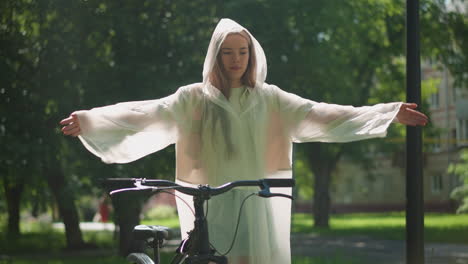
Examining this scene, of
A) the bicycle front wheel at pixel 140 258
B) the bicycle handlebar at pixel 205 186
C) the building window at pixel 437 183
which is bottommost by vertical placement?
the building window at pixel 437 183

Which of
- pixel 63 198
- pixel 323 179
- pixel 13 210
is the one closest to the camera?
pixel 63 198

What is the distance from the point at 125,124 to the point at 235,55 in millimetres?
708

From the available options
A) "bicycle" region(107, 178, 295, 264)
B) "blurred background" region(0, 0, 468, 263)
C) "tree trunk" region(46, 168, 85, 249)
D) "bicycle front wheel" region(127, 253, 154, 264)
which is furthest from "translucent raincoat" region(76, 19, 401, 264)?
"tree trunk" region(46, 168, 85, 249)

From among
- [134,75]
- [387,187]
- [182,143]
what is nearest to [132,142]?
[182,143]

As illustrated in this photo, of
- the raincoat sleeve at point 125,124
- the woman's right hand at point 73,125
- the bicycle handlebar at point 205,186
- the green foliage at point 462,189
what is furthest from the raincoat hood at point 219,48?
the green foliage at point 462,189

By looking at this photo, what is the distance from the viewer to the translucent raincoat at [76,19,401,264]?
4.25 m

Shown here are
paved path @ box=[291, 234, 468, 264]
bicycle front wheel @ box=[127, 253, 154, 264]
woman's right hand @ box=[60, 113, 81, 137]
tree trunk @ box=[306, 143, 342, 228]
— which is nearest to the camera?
bicycle front wheel @ box=[127, 253, 154, 264]

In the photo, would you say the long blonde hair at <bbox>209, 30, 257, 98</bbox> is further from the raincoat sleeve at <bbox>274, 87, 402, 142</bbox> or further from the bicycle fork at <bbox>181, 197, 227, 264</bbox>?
the bicycle fork at <bbox>181, 197, 227, 264</bbox>

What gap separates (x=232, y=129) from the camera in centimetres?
434

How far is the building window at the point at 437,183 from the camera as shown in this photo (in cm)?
5847

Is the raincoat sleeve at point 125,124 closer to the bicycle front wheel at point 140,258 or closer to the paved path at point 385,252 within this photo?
the bicycle front wheel at point 140,258

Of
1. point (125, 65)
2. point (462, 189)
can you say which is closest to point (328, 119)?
point (125, 65)

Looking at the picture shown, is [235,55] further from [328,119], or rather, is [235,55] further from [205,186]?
[205,186]

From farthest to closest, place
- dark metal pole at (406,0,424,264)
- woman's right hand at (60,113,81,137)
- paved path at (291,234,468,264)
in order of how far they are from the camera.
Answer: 1. paved path at (291,234,468,264)
2. dark metal pole at (406,0,424,264)
3. woman's right hand at (60,113,81,137)
